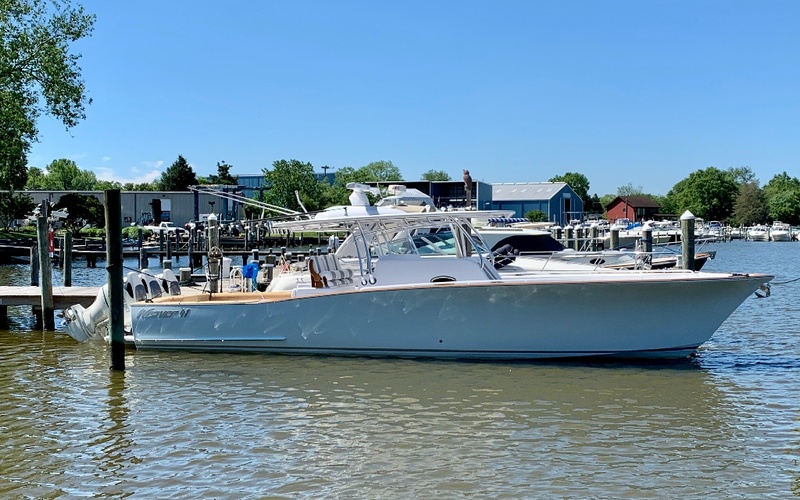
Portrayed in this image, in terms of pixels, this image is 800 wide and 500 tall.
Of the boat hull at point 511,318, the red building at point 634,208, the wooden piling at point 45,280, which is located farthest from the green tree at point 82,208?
the red building at point 634,208

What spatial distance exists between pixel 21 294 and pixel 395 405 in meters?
11.2

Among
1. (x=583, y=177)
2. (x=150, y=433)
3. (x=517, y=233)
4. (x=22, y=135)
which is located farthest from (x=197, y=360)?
(x=583, y=177)

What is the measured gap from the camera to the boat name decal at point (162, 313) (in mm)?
15148

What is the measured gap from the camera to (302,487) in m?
8.33

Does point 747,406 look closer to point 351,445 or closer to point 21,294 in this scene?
point 351,445

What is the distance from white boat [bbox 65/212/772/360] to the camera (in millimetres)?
13312

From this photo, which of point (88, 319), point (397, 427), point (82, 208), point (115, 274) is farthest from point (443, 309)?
point (82, 208)

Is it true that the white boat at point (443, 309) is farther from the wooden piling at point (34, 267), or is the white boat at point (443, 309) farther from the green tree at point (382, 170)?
the green tree at point (382, 170)

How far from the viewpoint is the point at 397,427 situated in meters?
10.4

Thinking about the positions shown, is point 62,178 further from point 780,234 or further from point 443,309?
point 443,309

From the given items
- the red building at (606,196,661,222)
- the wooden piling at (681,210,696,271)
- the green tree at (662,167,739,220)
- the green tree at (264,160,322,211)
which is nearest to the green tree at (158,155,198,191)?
the green tree at (264,160,322,211)

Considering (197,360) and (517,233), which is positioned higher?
(517,233)

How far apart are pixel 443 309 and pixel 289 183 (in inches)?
2757

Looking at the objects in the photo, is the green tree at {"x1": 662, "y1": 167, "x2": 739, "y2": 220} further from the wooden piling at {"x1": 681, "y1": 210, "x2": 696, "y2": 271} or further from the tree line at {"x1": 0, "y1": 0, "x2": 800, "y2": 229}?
the wooden piling at {"x1": 681, "y1": 210, "x2": 696, "y2": 271}
